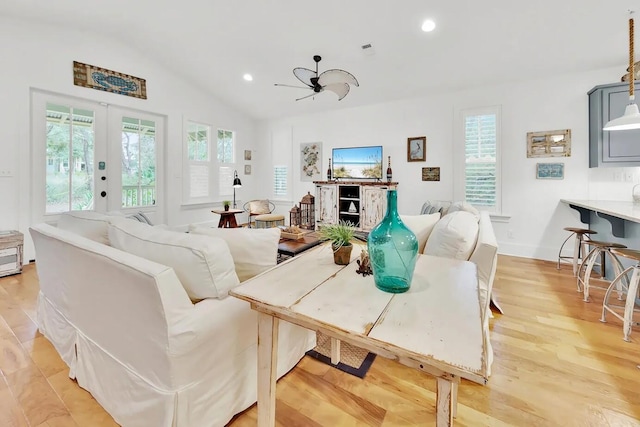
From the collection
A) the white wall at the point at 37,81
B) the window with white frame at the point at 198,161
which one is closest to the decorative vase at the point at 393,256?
the white wall at the point at 37,81

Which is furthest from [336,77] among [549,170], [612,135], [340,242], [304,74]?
[612,135]

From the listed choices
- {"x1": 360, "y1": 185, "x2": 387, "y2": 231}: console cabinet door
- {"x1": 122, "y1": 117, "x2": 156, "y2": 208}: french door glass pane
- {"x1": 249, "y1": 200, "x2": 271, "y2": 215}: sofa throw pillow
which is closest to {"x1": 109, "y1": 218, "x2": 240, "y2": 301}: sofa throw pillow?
{"x1": 360, "y1": 185, "x2": 387, "y2": 231}: console cabinet door

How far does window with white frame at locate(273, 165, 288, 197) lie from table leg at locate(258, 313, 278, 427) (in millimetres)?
5512

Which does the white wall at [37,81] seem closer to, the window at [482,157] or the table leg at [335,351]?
the table leg at [335,351]

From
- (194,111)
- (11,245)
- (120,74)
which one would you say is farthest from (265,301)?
(194,111)

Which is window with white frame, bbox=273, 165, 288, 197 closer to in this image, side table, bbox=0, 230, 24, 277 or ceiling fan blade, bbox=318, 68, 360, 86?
ceiling fan blade, bbox=318, 68, 360, 86

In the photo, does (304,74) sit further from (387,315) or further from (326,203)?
(387,315)

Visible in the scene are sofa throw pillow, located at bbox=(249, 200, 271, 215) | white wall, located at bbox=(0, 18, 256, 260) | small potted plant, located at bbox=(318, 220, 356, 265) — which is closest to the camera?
small potted plant, located at bbox=(318, 220, 356, 265)

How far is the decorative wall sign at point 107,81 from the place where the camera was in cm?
403

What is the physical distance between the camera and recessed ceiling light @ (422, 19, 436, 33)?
10.5 feet

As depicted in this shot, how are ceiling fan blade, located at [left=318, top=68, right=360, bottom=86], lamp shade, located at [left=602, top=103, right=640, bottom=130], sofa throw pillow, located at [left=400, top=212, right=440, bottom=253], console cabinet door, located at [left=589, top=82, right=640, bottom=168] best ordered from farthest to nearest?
console cabinet door, located at [left=589, top=82, right=640, bottom=168]
ceiling fan blade, located at [left=318, top=68, right=360, bottom=86]
lamp shade, located at [left=602, top=103, right=640, bottom=130]
sofa throw pillow, located at [left=400, top=212, right=440, bottom=253]

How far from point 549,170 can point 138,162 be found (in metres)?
6.42

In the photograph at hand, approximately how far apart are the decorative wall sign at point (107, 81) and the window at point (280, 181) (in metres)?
2.87

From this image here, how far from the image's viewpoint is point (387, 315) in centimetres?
90
